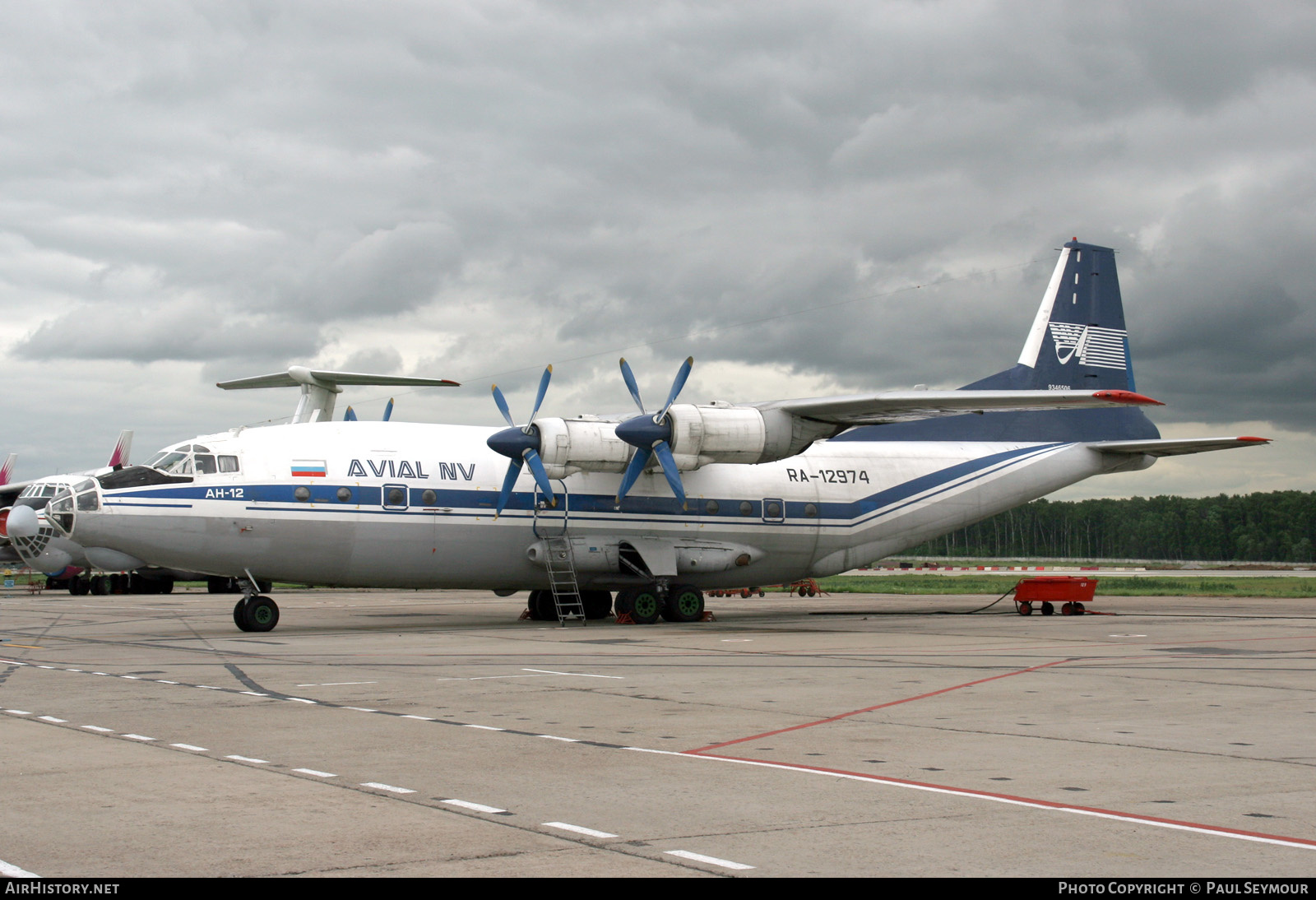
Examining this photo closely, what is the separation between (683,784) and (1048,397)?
19.4m

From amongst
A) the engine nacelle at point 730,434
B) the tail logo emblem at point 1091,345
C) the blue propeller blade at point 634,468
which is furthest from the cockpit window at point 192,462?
the tail logo emblem at point 1091,345

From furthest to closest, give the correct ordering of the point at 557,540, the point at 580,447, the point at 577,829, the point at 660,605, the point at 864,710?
the point at 660,605 < the point at 557,540 < the point at 580,447 < the point at 864,710 < the point at 577,829

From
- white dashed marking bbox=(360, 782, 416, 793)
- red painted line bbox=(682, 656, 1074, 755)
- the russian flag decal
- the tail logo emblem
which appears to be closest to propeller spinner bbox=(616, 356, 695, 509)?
the russian flag decal

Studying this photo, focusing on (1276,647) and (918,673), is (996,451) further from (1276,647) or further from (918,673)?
(918,673)

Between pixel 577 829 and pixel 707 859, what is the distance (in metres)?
1.01

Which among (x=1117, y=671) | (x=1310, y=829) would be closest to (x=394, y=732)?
(x=1310, y=829)

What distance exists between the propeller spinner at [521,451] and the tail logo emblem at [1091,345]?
52.8ft

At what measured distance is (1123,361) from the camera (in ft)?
110

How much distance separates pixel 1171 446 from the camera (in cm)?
3077

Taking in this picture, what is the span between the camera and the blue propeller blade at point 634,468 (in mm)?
25719

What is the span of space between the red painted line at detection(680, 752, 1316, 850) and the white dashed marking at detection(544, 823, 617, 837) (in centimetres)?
243

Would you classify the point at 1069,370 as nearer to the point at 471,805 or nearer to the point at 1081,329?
the point at 1081,329

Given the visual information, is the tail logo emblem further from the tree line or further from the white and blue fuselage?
the tree line

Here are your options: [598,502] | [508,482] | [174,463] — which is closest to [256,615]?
[174,463]
